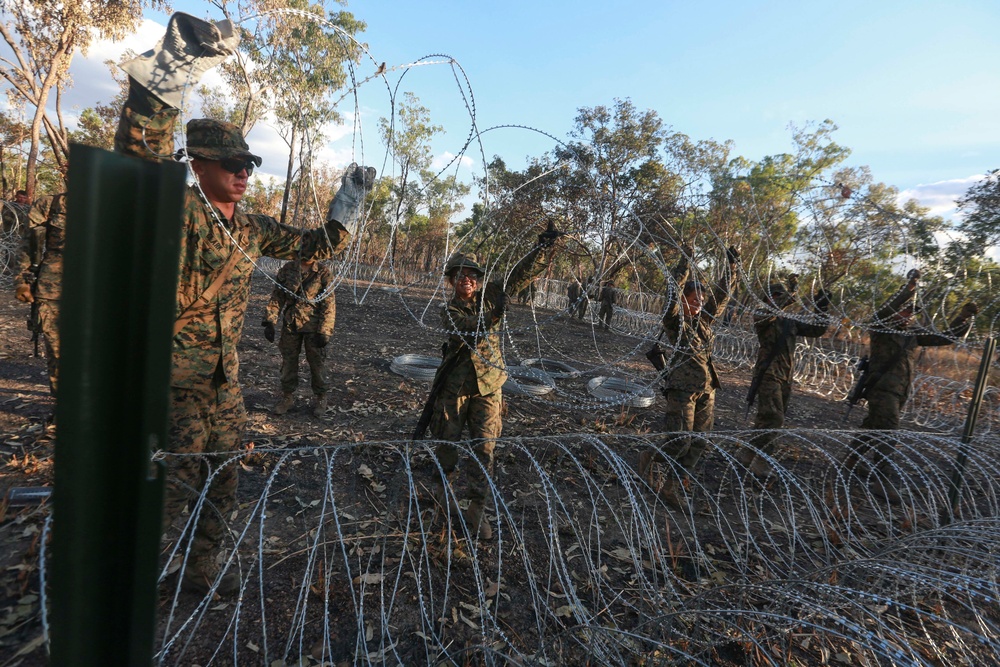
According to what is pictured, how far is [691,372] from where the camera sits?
16.0 ft

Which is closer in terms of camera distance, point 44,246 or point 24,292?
point 24,292

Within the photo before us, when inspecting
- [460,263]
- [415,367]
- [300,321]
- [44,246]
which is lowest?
[415,367]

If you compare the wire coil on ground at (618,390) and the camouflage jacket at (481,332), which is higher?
the camouflage jacket at (481,332)

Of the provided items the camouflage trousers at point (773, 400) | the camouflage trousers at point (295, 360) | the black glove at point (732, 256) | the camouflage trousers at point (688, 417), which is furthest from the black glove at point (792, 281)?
the camouflage trousers at point (295, 360)

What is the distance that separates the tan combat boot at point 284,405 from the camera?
19.6 ft

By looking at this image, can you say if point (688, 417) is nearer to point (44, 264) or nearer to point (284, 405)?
point (284, 405)

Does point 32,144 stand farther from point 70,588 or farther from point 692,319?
point 70,588

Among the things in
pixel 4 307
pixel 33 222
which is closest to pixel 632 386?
pixel 33 222

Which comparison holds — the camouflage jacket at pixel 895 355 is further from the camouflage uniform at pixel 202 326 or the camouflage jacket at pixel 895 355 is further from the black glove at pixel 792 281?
the camouflage uniform at pixel 202 326

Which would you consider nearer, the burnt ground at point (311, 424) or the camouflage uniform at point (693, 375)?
the burnt ground at point (311, 424)

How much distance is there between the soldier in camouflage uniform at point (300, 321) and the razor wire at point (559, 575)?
1.36 meters

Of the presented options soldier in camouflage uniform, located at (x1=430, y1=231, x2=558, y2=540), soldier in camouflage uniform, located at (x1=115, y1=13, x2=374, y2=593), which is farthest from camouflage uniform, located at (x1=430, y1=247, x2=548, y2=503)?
soldier in camouflage uniform, located at (x1=115, y1=13, x2=374, y2=593)

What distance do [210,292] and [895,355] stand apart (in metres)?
6.74

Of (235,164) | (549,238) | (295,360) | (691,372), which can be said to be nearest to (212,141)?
(235,164)
